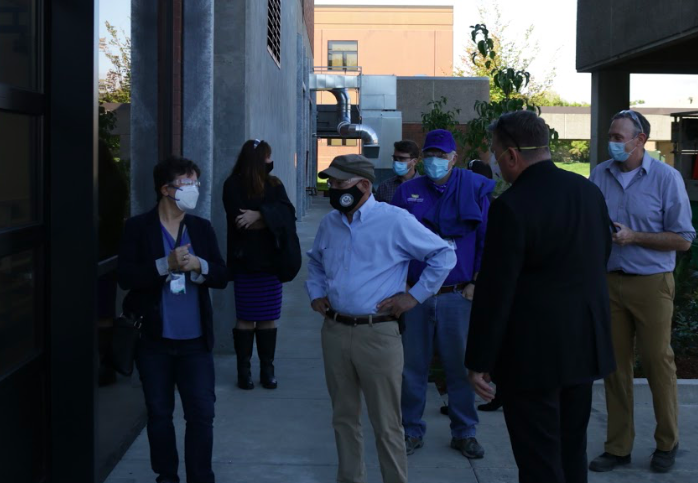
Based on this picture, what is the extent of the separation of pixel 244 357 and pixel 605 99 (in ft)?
47.9

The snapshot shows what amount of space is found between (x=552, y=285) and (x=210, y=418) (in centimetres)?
220

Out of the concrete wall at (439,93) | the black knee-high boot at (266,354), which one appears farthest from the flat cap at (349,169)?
the concrete wall at (439,93)

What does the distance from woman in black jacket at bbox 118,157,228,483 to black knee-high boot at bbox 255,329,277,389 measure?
2.81m

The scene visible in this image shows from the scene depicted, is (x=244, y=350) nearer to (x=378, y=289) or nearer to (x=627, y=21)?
(x=378, y=289)

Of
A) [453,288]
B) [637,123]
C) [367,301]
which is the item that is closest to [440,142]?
[453,288]

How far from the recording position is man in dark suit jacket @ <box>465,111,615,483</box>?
3762mm

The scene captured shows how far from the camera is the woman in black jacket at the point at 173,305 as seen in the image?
4945 mm

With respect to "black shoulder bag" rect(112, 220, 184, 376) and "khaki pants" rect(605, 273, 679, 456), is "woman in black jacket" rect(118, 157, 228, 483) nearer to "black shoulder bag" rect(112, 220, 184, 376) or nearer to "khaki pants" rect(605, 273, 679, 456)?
"black shoulder bag" rect(112, 220, 184, 376)

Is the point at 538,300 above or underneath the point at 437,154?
Answer: underneath

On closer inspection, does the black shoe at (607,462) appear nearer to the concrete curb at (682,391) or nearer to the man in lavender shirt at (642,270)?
the man in lavender shirt at (642,270)

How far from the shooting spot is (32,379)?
4.75 meters

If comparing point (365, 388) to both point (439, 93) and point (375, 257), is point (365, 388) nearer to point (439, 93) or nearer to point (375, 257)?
point (375, 257)

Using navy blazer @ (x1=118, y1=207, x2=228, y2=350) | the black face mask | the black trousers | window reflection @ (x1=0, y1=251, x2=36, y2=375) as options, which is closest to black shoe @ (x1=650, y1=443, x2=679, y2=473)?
the black trousers

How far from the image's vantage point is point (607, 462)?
5.81 meters
